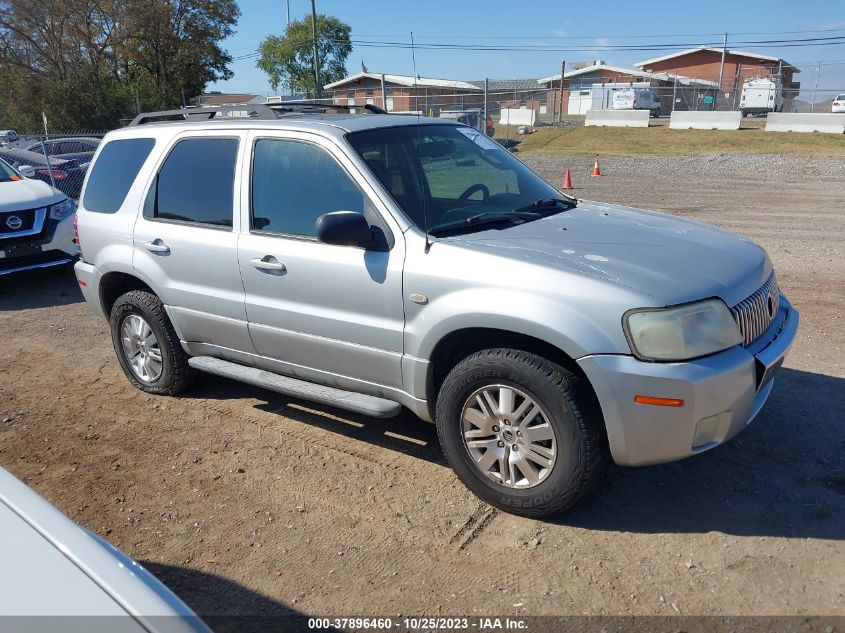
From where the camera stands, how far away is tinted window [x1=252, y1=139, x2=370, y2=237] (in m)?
4.14

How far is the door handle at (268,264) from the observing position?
14.0 feet

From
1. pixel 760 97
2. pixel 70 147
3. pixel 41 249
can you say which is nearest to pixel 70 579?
pixel 41 249

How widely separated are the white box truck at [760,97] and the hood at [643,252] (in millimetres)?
42693

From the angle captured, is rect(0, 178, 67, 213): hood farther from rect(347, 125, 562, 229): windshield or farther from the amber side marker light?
the amber side marker light

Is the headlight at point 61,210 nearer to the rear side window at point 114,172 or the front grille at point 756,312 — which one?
the rear side window at point 114,172

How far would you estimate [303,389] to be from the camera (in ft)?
14.3

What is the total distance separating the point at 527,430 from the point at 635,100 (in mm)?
44830

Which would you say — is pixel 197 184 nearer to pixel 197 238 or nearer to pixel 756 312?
pixel 197 238

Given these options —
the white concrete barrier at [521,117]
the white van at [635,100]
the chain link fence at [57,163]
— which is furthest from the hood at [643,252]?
the white van at [635,100]

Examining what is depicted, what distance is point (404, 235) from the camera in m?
3.83

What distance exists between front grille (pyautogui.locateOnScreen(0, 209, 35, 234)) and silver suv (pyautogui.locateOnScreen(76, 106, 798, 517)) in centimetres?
418

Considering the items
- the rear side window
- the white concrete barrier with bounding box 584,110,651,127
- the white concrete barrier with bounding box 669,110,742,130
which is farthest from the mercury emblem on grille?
the white concrete barrier with bounding box 584,110,651,127

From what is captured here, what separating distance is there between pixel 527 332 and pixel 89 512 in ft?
8.50

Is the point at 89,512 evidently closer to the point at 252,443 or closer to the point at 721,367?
the point at 252,443
